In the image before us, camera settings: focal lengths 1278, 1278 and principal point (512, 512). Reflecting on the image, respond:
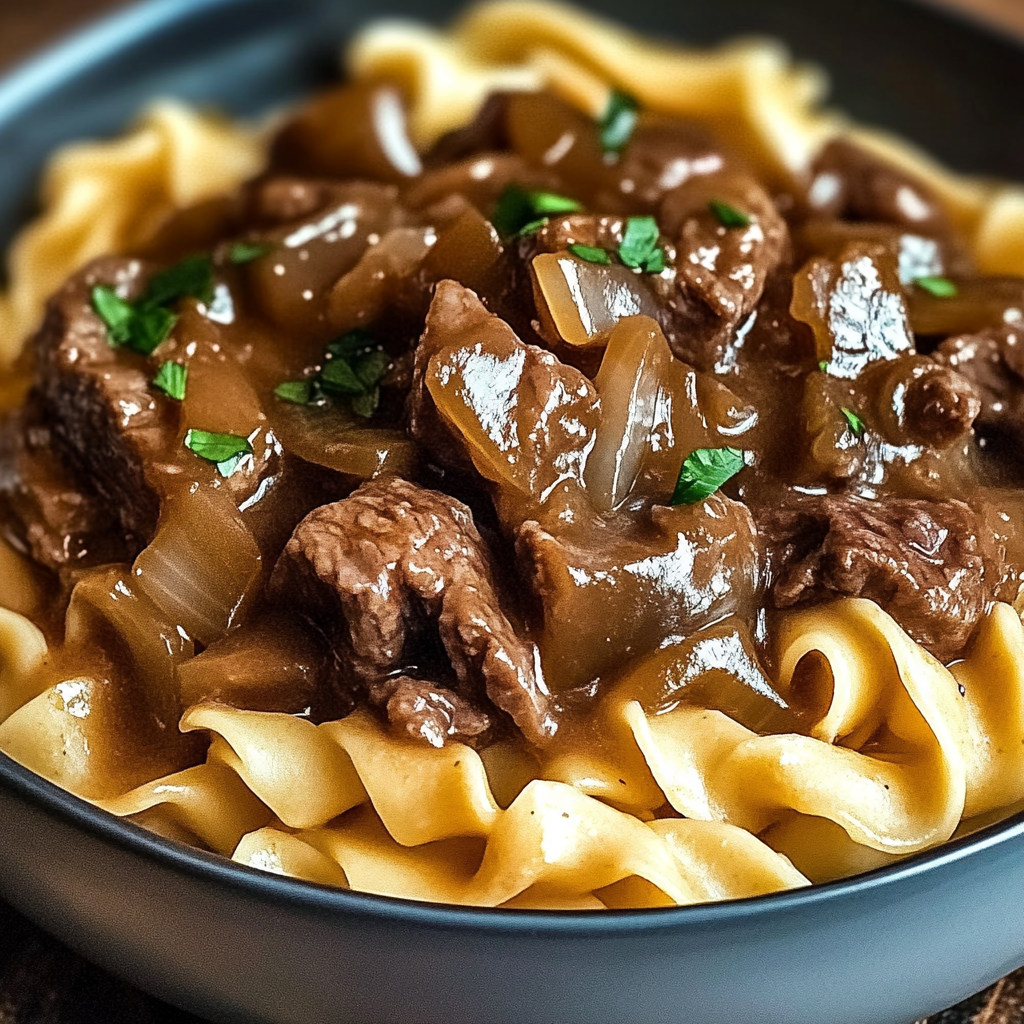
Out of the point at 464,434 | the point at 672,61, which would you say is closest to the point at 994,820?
the point at 464,434

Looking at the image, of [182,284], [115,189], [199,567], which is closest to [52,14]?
[115,189]

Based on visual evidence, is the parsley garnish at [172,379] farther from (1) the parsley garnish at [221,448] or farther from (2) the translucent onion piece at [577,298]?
(2) the translucent onion piece at [577,298]

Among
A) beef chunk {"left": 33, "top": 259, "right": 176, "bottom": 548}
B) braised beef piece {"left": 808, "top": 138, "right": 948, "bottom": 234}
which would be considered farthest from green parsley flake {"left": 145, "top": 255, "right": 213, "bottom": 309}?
braised beef piece {"left": 808, "top": 138, "right": 948, "bottom": 234}

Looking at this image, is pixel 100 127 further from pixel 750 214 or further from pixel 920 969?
pixel 920 969

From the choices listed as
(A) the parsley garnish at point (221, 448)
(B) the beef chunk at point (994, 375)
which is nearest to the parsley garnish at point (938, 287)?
(B) the beef chunk at point (994, 375)

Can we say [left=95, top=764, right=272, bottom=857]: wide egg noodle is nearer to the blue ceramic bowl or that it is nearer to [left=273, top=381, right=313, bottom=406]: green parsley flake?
the blue ceramic bowl

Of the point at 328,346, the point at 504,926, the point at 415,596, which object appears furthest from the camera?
the point at 328,346
